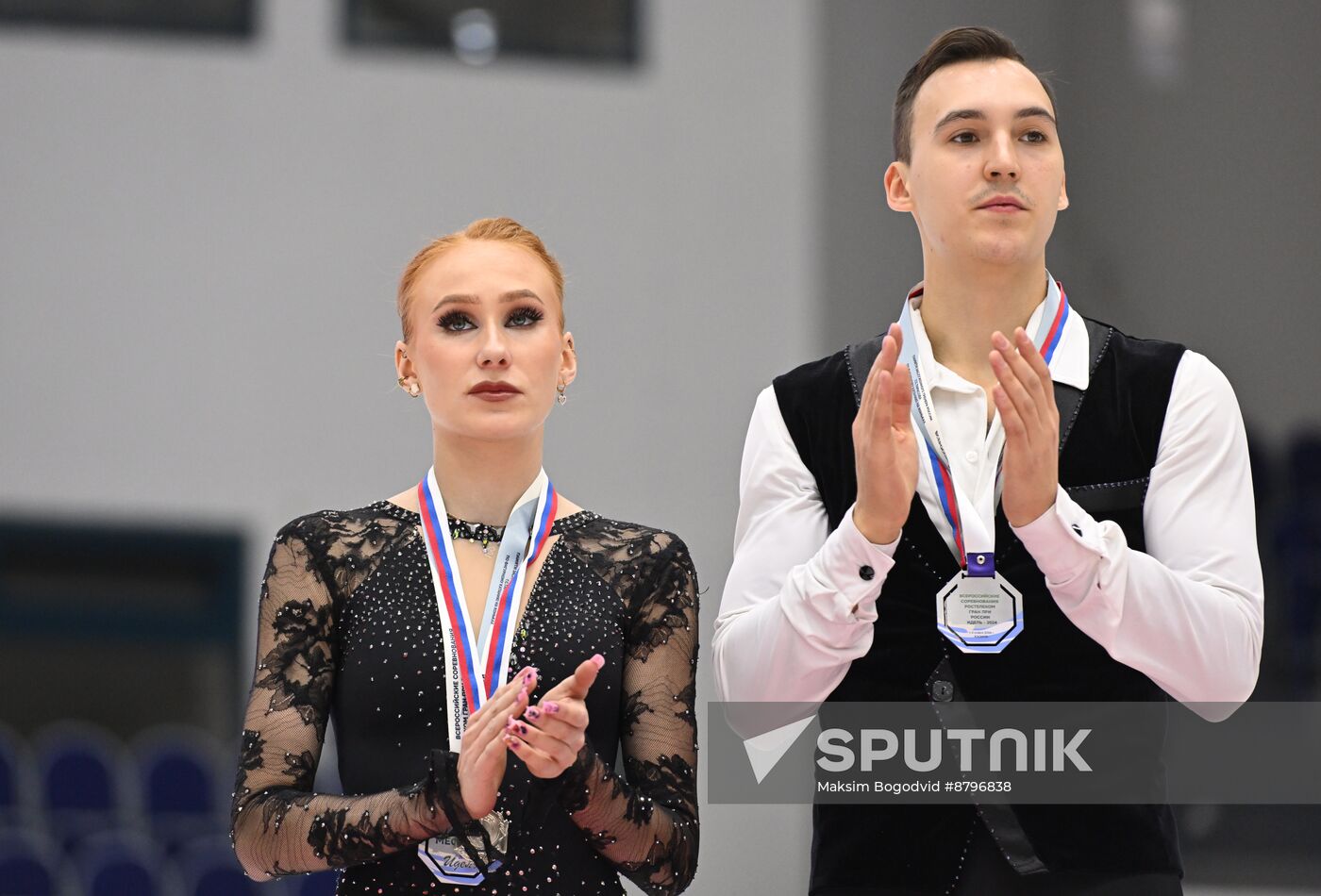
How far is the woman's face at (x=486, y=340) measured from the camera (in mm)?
2303

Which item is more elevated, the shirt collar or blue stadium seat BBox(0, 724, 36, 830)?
the shirt collar

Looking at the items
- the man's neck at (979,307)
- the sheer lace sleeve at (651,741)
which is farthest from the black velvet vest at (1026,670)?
the sheer lace sleeve at (651,741)

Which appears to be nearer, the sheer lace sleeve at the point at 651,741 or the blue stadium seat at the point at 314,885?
the sheer lace sleeve at the point at 651,741

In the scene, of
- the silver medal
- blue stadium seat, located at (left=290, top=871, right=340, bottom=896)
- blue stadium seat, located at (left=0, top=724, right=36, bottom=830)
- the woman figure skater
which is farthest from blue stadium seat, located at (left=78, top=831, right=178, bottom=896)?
the silver medal

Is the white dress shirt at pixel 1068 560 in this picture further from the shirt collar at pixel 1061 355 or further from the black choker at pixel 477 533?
the black choker at pixel 477 533

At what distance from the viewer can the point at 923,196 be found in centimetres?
242

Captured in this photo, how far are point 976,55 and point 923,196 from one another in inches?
9.3

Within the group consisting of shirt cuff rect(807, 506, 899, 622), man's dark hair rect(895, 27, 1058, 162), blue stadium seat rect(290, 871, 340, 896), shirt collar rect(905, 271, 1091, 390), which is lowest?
blue stadium seat rect(290, 871, 340, 896)

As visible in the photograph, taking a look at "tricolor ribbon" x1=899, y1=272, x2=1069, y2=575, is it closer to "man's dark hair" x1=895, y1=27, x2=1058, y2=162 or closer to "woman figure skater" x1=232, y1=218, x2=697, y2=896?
"man's dark hair" x1=895, y1=27, x2=1058, y2=162

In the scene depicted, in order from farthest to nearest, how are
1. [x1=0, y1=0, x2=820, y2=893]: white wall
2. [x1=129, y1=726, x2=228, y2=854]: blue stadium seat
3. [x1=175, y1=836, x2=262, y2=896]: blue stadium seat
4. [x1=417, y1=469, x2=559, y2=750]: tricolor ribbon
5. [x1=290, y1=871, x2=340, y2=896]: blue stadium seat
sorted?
[x1=0, y1=0, x2=820, y2=893]: white wall < [x1=129, y1=726, x2=228, y2=854]: blue stadium seat < [x1=175, y1=836, x2=262, y2=896]: blue stadium seat < [x1=290, y1=871, x2=340, y2=896]: blue stadium seat < [x1=417, y1=469, x2=559, y2=750]: tricolor ribbon

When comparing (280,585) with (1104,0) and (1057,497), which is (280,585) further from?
(1104,0)

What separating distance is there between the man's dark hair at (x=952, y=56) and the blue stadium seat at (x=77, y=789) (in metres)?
4.96

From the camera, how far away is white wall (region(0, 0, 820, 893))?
7164 mm

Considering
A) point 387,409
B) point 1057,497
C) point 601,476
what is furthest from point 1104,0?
point 1057,497
